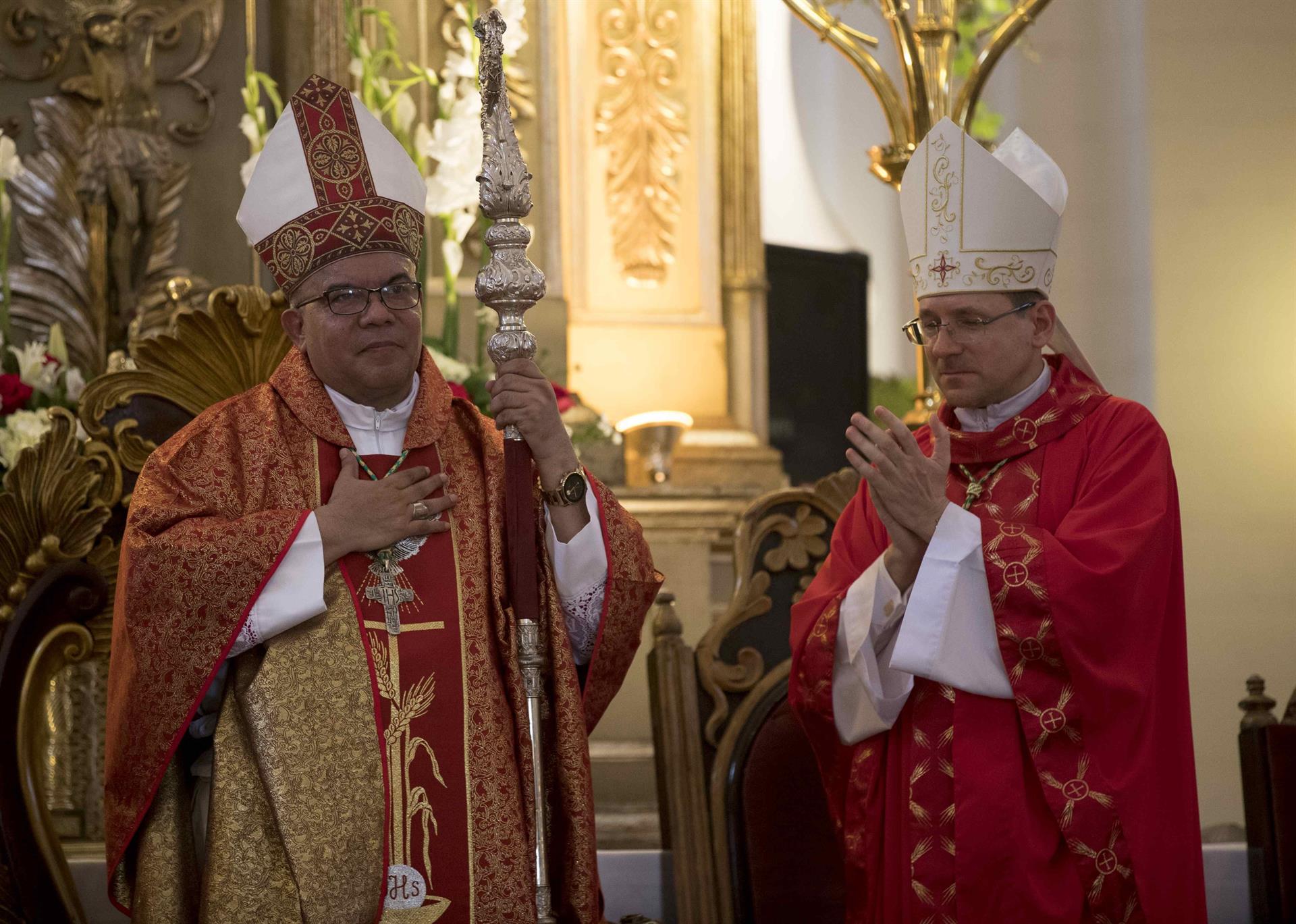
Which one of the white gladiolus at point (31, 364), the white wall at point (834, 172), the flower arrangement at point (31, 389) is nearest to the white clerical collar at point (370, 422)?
the flower arrangement at point (31, 389)

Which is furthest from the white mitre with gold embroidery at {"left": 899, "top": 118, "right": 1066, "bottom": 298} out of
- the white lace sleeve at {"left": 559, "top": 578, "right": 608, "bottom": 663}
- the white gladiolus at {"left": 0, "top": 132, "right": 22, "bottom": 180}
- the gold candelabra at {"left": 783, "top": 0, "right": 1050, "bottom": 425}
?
the white gladiolus at {"left": 0, "top": 132, "right": 22, "bottom": 180}

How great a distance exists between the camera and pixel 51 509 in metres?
3.44

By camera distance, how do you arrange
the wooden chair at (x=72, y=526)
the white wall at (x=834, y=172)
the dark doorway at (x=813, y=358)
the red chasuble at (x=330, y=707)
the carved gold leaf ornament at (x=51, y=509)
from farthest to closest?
the white wall at (x=834, y=172) < the dark doorway at (x=813, y=358) < the carved gold leaf ornament at (x=51, y=509) < the wooden chair at (x=72, y=526) < the red chasuble at (x=330, y=707)

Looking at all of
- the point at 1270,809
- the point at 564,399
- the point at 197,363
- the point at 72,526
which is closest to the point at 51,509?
the point at 72,526

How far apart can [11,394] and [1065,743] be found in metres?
2.69

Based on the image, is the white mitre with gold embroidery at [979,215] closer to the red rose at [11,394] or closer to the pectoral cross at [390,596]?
the pectoral cross at [390,596]

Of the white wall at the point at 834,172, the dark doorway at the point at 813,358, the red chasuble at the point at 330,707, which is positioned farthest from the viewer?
the white wall at the point at 834,172

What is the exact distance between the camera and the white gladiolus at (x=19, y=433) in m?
3.86

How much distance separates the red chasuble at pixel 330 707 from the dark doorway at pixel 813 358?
4575mm

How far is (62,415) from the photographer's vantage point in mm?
3467

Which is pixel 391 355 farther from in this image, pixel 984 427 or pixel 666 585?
pixel 666 585

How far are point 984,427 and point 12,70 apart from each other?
3700mm

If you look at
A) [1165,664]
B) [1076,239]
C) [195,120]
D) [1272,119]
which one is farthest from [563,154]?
Answer: [1165,664]

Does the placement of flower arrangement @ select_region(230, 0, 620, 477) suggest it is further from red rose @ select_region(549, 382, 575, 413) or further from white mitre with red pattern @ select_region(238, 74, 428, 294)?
white mitre with red pattern @ select_region(238, 74, 428, 294)
